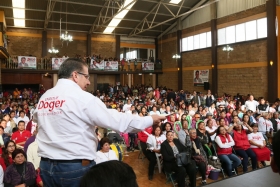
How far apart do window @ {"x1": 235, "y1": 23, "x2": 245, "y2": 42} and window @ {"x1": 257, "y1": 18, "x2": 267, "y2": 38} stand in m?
0.99

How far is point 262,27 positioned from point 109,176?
1542 cm

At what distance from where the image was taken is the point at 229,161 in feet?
17.9

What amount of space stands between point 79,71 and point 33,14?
17.3 meters

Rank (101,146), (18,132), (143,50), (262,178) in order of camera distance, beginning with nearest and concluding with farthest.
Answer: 1. (262,178)
2. (101,146)
3. (18,132)
4. (143,50)

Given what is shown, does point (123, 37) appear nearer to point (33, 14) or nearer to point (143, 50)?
point (143, 50)

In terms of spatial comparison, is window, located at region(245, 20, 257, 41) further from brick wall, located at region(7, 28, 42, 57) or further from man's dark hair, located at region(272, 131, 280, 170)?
brick wall, located at region(7, 28, 42, 57)

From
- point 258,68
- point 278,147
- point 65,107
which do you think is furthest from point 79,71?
point 258,68

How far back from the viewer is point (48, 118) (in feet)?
5.08

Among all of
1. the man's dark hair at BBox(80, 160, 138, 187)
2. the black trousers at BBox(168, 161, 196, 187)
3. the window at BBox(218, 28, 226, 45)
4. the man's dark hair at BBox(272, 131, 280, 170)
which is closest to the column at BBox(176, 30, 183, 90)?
the window at BBox(218, 28, 226, 45)

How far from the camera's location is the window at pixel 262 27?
1379cm

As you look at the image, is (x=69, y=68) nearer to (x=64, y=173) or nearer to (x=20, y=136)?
(x=64, y=173)

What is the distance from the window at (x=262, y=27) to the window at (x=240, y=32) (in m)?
0.99

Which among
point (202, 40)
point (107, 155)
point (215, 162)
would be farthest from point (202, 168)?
point (202, 40)

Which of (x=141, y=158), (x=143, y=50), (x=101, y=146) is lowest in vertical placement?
(x=141, y=158)
